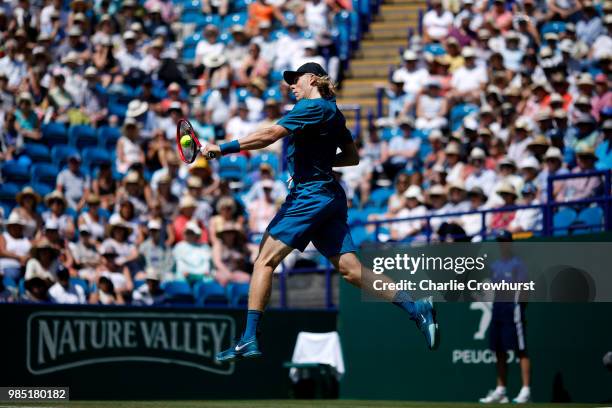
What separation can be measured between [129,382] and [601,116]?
6575 mm

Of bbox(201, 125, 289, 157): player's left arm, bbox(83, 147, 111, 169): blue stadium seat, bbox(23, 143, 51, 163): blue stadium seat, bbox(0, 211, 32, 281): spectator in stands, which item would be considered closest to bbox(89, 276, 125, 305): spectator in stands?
bbox(0, 211, 32, 281): spectator in stands

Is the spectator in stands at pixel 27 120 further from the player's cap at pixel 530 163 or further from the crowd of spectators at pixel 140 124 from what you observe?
the player's cap at pixel 530 163

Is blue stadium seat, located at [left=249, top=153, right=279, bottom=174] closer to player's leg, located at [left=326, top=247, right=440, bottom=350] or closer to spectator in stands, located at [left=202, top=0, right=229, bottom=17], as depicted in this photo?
spectator in stands, located at [left=202, top=0, right=229, bottom=17]

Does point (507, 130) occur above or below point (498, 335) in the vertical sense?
above

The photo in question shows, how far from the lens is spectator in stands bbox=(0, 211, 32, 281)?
Answer: 1491 cm

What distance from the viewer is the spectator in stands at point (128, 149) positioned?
1833 centimetres

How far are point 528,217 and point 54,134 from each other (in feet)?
25.5

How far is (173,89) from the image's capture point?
1975cm

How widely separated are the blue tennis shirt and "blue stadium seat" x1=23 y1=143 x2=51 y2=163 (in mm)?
9759


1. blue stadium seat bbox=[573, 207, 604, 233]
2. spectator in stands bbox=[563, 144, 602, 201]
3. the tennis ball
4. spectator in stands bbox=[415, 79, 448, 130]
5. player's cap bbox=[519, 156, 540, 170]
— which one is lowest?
blue stadium seat bbox=[573, 207, 604, 233]

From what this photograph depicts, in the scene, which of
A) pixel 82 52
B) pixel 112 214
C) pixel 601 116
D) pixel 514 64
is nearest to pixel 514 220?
pixel 601 116

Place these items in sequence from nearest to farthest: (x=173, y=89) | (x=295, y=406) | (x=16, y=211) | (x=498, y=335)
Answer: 1. (x=295, y=406)
2. (x=498, y=335)
3. (x=16, y=211)
4. (x=173, y=89)

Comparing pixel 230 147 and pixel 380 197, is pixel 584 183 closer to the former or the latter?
pixel 380 197

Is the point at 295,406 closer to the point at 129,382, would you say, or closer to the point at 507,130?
the point at 129,382
